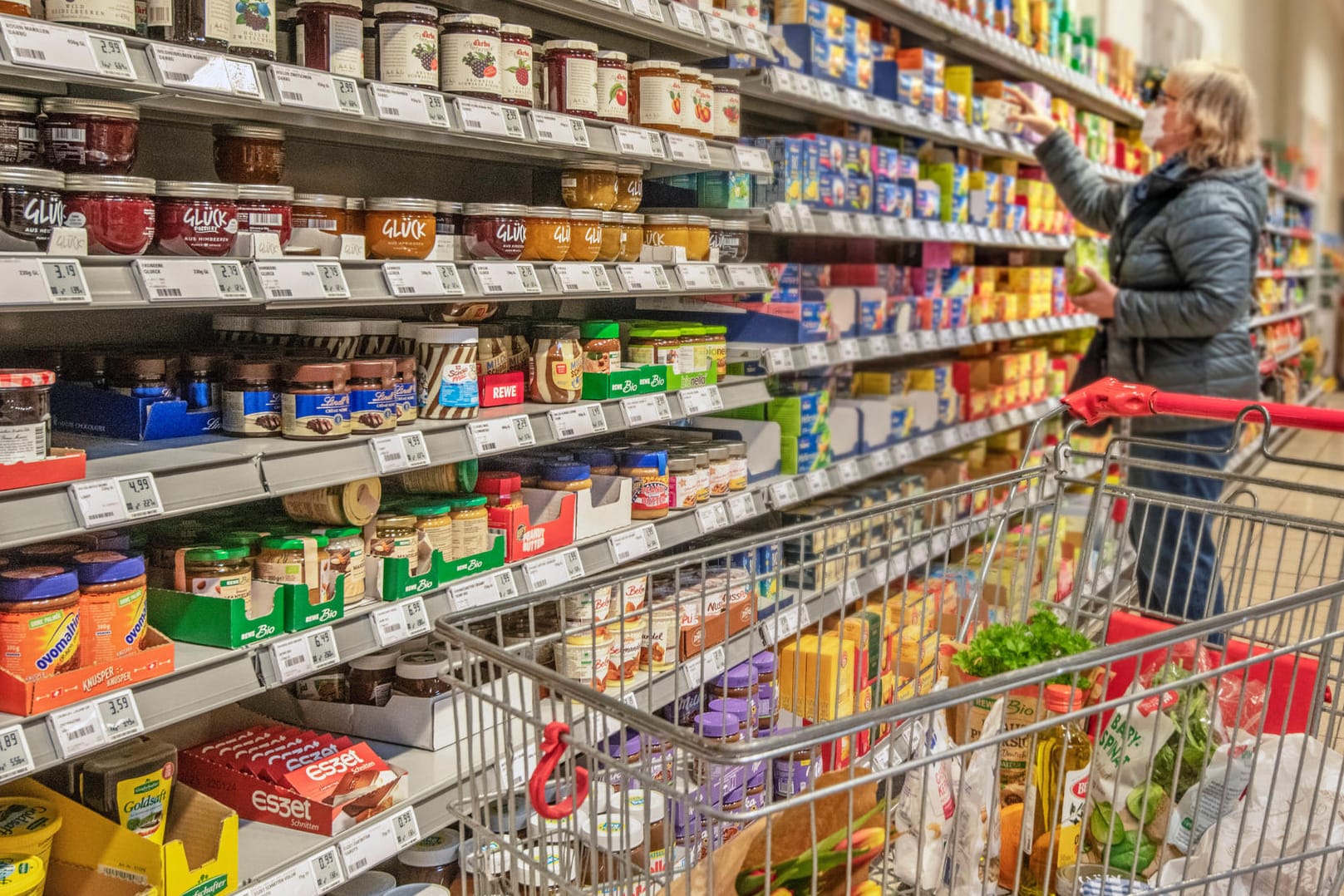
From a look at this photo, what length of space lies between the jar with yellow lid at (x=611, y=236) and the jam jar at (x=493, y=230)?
284 millimetres

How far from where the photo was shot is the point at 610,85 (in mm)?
2561

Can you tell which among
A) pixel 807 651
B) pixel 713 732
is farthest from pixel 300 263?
pixel 807 651

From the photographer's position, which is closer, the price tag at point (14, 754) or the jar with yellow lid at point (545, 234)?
the price tag at point (14, 754)

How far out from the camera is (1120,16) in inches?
307

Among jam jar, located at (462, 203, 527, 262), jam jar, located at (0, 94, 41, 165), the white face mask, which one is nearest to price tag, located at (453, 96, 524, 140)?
jam jar, located at (462, 203, 527, 262)

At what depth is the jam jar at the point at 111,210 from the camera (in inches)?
64.0

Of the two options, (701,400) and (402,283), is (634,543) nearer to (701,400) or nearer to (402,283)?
(701,400)

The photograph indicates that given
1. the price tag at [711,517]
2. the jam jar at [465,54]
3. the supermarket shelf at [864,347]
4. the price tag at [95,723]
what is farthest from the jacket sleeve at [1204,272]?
the price tag at [95,723]

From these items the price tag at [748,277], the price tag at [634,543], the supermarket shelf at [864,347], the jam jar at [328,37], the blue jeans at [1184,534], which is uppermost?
the jam jar at [328,37]

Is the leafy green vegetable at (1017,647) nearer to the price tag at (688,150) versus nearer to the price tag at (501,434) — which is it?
the price tag at (501,434)

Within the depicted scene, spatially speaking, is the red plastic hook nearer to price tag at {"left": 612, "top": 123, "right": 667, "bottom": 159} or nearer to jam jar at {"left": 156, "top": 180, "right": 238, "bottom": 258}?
jam jar at {"left": 156, "top": 180, "right": 238, "bottom": 258}

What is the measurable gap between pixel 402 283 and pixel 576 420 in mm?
570

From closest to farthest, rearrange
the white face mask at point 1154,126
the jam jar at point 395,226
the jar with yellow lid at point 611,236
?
the jam jar at point 395,226
the jar with yellow lid at point 611,236
the white face mask at point 1154,126

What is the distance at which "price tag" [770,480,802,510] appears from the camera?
3150 mm
